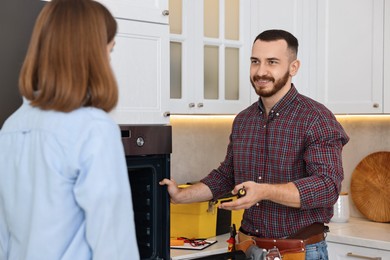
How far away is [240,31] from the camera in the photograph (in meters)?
3.21

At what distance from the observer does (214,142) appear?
3.60 meters

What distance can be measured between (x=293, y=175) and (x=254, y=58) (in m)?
0.48

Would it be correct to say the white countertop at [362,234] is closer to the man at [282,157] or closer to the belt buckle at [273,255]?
the man at [282,157]

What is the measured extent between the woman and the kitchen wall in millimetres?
1935

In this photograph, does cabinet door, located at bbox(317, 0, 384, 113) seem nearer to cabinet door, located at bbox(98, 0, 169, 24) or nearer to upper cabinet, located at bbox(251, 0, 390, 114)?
upper cabinet, located at bbox(251, 0, 390, 114)

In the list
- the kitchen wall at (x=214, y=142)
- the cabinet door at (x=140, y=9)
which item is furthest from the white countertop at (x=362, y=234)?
the cabinet door at (x=140, y=9)

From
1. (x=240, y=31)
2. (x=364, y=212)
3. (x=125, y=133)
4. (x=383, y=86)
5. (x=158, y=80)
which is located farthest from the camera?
(x=364, y=212)

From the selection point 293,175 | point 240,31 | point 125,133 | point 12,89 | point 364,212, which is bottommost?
point 364,212

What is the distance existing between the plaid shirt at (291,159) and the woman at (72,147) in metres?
0.97

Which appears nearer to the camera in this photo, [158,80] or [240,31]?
[158,80]

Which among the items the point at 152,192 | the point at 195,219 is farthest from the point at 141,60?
the point at 195,219

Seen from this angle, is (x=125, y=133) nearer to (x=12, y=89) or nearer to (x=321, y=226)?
(x=12, y=89)

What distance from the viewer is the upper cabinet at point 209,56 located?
299 cm

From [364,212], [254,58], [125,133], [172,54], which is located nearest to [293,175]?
[254,58]
